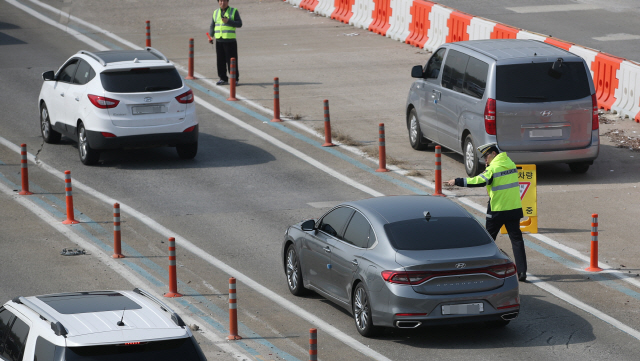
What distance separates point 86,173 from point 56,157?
138 centimetres

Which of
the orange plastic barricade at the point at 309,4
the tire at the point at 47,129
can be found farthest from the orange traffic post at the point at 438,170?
the orange plastic barricade at the point at 309,4

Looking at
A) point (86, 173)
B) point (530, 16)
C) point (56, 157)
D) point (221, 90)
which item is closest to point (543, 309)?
point (86, 173)

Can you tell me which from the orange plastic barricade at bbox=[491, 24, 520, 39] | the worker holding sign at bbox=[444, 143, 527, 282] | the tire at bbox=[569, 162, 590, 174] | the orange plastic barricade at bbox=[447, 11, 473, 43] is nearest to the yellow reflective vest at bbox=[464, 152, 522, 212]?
the worker holding sign at bbox=[444, 143, 527, 282]

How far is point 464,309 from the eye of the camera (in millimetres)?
10469

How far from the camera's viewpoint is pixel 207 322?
37.5ft

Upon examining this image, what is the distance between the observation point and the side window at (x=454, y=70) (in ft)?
58.7

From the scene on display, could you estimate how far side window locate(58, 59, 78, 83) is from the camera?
19.3 meters

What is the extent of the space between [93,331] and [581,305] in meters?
6.93

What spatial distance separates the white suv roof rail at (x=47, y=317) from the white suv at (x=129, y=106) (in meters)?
10.8

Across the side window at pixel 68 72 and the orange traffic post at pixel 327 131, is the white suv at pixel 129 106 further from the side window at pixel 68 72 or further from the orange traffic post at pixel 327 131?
the orange traffic post at pixel 327 131

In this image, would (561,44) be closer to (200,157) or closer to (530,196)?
(200,157)

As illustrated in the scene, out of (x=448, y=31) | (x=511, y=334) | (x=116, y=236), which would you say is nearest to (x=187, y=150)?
(x=116, y=236)

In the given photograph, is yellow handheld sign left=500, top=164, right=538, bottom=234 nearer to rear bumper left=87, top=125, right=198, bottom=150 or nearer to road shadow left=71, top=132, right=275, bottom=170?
road shadow left=71, top=132, right=275, bottom=170

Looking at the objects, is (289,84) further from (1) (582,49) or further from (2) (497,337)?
(2) (497,337)
